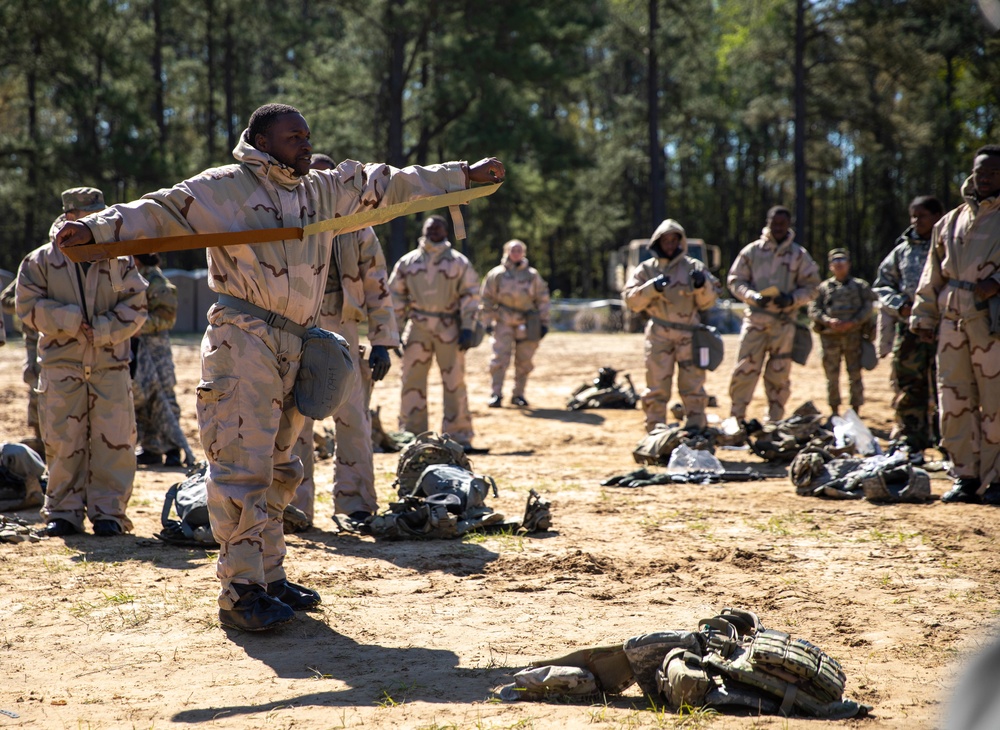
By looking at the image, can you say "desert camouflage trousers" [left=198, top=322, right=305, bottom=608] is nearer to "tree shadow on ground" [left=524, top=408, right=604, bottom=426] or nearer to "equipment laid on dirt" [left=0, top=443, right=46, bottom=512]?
"equipment laid on dirt" [left=0, top=443, right=46, bottom=512]

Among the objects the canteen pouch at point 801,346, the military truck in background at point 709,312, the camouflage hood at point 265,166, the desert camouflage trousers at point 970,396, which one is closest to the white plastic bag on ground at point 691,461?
the desert camouflage trousers at point 970,396

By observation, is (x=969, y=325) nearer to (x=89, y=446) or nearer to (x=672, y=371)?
(x=672, y=371)

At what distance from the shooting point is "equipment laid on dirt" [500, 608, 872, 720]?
3824 mm

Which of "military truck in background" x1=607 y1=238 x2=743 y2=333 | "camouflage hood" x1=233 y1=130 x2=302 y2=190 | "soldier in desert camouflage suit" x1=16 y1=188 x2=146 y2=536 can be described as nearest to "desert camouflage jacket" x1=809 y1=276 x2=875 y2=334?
"soldier in desert camouflage suit" x1=16 y1=188 x2=146 y2=536

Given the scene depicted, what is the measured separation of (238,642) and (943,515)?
4.96m

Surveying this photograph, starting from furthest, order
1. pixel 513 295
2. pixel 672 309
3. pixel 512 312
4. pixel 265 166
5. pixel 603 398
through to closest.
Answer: pixel 512 312
pixel 513 295
pixel 603 398
pixel 672 309
pixel 265 166

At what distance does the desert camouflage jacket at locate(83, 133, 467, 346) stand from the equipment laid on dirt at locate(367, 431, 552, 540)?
2230 mm

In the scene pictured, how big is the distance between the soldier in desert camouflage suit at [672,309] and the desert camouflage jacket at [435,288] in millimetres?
1714

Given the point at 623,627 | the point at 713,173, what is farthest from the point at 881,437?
the point at 713,173

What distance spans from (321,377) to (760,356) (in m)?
7.57

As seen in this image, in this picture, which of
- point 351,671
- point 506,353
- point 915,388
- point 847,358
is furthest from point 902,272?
point 351,671

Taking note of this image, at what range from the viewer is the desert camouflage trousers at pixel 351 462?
23.7 feet

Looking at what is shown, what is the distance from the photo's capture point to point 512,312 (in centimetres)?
1534

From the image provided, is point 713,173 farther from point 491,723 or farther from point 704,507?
point 491,723
